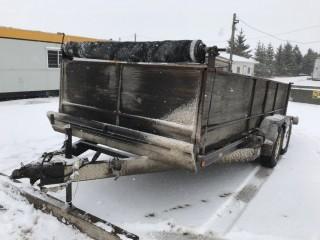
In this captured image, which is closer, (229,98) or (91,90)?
(229,98)

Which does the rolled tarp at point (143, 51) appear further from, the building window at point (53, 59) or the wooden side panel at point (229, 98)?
the building window at point (53, 59)

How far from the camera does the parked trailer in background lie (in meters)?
3.15

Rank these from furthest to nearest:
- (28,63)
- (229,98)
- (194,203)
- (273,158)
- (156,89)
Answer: (28,63) → (273,158) → (194,203) → (229,98) → (156,89)

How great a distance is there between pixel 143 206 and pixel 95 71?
1800 millimetres

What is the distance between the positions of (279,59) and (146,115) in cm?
7726

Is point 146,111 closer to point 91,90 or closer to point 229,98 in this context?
point 91,90

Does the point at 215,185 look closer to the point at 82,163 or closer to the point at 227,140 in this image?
the point at 227,140

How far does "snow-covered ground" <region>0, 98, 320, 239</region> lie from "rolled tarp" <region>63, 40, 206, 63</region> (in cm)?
172

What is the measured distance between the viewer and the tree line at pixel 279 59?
226ft

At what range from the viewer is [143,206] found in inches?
160

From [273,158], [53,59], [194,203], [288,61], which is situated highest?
[288,61]

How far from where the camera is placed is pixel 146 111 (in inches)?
143

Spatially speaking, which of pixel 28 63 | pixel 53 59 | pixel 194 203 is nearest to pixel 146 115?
pixel 194 203

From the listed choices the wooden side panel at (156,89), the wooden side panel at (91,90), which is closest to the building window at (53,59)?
the wooden side panel at (91,90)
